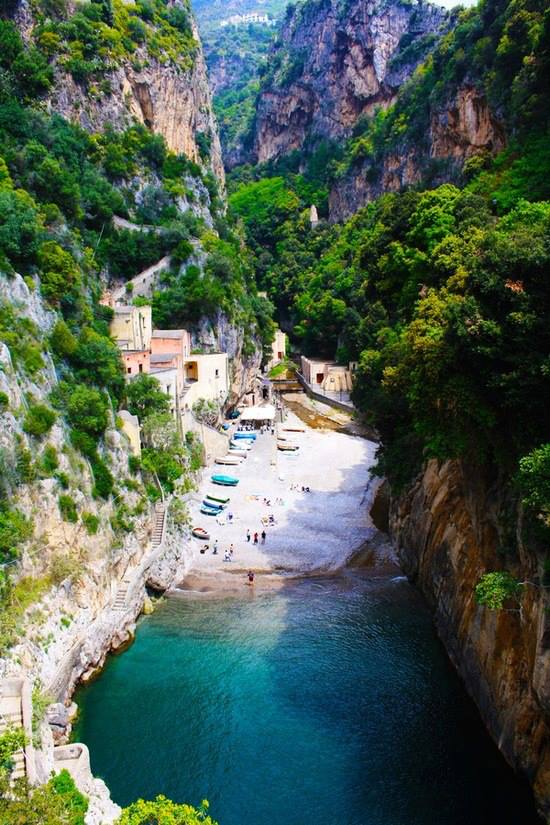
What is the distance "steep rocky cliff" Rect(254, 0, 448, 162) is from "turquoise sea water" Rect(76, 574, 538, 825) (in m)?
94.9

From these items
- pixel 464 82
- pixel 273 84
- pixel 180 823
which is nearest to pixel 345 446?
pixel 464 82

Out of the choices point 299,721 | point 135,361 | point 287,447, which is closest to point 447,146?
point 287,447

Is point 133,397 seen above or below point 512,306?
below

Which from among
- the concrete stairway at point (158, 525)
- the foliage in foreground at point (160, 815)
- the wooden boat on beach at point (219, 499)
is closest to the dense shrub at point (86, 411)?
the concrete stairway at point (158, 525)

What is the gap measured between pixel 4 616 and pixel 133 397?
19.7 metres

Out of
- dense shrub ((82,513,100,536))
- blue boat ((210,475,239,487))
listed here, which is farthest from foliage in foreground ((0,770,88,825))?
blue boat ((210,475,239,487))

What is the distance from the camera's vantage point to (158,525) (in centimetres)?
3462

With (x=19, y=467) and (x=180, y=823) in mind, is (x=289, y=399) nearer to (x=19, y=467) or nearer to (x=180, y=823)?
(x=19, y=467)

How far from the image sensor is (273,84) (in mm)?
132500

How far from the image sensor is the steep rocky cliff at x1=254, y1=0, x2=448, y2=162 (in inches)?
4087

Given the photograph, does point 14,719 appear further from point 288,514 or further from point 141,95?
point 141,95

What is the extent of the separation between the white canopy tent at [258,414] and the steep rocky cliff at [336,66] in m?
67.2

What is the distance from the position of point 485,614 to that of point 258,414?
3961 cm

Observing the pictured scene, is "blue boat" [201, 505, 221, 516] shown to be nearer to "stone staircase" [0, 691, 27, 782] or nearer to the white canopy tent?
the white canopy tent
